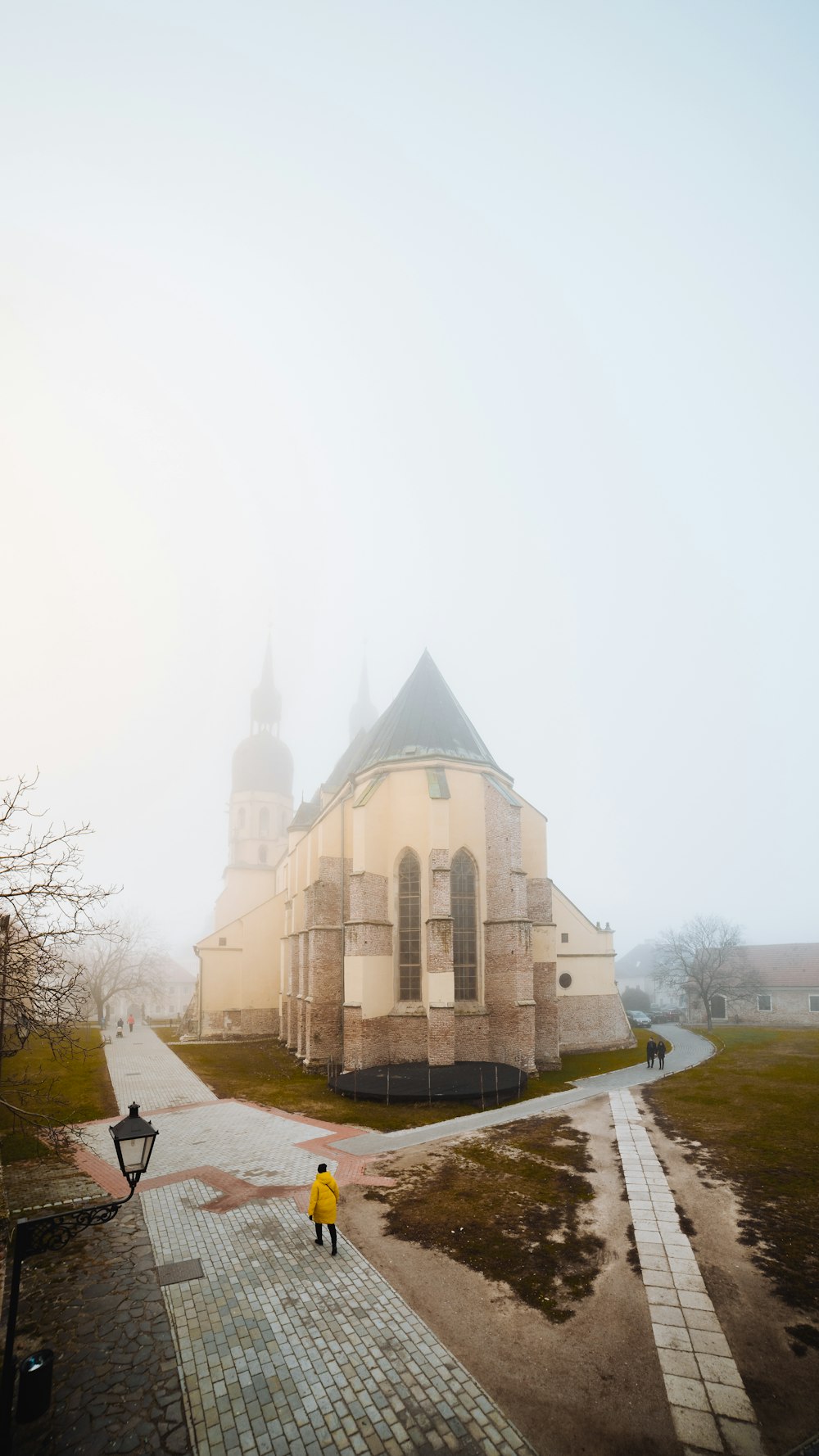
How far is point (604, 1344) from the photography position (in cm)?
710

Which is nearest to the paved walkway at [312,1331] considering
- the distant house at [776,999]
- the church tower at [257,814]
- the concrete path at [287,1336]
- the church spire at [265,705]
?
the concrete path at [287,1336]

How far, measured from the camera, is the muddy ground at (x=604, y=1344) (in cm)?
593

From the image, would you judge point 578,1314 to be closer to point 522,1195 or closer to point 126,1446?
point 522,1195

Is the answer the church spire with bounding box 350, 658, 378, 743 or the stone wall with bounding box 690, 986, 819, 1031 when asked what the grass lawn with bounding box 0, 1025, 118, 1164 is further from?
the stone wall with bounding box 690, 986, 819, 1031

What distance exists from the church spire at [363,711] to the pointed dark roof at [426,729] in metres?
27.4

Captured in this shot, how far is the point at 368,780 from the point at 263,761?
96.0ft

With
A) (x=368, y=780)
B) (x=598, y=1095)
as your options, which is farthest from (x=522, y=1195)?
(x=368, y=780)

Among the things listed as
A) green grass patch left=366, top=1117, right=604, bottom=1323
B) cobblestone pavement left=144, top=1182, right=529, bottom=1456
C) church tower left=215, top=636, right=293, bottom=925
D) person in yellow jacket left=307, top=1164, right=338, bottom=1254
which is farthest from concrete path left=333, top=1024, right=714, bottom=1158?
church tower left=215, top=636, right=293, bottom=925

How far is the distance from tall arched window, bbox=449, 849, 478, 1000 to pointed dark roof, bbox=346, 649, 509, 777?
3.81 metres

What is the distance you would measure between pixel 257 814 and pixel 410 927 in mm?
30485

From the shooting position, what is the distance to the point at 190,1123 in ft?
53.6

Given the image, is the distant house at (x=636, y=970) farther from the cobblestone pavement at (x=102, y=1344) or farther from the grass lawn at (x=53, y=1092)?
the cobblestone pavement at (x=102, y=1344)

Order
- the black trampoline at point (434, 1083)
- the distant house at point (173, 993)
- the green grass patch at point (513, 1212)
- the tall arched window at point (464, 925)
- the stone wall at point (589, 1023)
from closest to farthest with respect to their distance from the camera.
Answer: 1. the green grass patch at point (513, 1212)
2. the black trampoline at point (434, 1083)
3. the tall arched window at point (464, 925)
4. the stone wall at point (589, 1023)
5. the distant house at point (173, 993)

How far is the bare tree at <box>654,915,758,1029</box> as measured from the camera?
4416 cm
